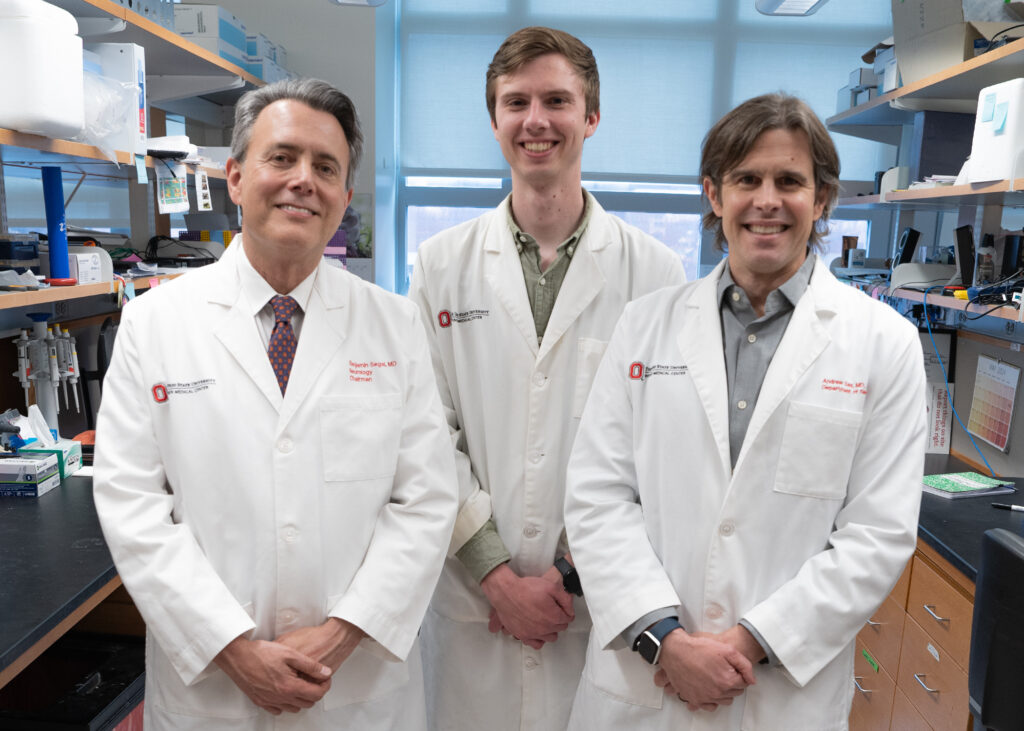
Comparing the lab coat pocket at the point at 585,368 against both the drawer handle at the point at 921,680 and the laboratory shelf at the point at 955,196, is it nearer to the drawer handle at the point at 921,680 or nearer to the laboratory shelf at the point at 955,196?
the laboratory shelf at the point at 955,196

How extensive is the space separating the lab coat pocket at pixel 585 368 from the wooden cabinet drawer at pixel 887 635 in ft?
3.68

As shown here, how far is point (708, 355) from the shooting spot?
1383 millimetres

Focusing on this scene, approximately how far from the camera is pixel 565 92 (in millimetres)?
1606

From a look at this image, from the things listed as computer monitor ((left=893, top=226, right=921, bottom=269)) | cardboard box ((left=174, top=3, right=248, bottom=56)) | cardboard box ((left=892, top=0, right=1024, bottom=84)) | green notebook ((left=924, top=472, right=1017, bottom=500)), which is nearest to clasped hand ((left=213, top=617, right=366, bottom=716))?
green notebook ((left=924, top=472, right=1017, bottom=500))

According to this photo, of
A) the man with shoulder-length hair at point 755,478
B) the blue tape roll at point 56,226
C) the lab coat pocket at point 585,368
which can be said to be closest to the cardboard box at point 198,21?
the blue tape roll at point 56,226

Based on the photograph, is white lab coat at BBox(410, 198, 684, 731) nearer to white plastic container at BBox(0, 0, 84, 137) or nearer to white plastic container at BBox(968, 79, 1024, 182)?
white plastic container at BBox(0, 0, 84, 137)

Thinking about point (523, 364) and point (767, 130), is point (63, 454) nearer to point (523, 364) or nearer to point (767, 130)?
point (523, 364)

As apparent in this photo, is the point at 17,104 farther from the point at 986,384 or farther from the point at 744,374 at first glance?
the point at 986,384

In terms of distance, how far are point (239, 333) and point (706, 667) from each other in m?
0.92

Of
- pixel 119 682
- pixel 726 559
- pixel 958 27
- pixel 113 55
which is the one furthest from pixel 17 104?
pixel 958 27

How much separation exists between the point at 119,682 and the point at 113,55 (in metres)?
1.65

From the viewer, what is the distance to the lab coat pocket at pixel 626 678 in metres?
1.35

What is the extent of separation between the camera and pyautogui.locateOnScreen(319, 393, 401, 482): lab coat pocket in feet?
4.31

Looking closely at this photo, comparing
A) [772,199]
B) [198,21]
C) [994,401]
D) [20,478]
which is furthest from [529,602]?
[198,21]
